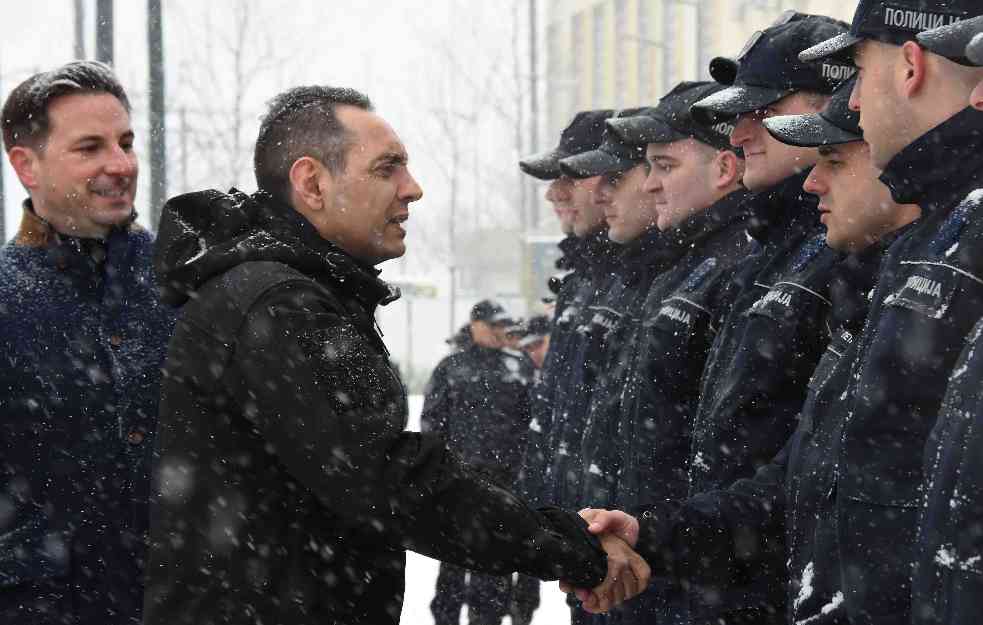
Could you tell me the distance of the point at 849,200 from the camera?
3.85m

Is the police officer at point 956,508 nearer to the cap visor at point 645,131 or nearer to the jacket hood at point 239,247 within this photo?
the jacket hood at point 239,247

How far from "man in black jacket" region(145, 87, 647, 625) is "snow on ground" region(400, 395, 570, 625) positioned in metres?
6.11

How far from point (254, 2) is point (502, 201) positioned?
12.8 m

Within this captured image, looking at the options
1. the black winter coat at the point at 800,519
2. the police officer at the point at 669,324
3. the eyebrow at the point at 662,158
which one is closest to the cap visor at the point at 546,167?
the police officer at the point at 669,324

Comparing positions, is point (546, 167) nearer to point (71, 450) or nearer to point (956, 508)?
point (71, 450)

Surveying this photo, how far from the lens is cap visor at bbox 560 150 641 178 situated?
7.07m

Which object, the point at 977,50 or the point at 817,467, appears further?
the point at 817,467

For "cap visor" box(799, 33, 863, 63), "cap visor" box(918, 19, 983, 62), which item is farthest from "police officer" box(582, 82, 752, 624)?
"cap visor" box(918, 19, 983, 62)

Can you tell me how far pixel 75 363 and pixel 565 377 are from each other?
3.58 m

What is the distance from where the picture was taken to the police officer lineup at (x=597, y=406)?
2812mm

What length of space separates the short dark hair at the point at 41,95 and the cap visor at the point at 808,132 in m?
2.05

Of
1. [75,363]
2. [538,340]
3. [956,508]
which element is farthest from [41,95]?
[538,340]

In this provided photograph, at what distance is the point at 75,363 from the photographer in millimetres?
3965

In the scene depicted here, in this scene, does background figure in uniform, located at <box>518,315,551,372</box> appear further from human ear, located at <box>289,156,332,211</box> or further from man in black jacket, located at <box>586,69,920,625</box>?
Answer: human ear, located at <box>289,156,332,211</box>
